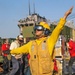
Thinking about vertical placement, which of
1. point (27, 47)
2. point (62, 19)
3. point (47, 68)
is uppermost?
point (62, 19)

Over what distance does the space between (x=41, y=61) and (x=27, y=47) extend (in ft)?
1.50

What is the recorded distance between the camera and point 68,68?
44.0 feet

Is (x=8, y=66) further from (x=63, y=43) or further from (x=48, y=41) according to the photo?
(x=48, y=41)

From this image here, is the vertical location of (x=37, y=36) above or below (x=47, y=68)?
above

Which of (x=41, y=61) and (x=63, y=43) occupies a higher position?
(x=63, y=43)

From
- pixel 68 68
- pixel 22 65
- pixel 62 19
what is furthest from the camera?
pixel 68 68

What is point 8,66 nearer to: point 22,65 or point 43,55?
point 22,65

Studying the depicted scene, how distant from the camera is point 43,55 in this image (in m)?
5.24

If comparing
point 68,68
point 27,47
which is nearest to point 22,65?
point 68,68

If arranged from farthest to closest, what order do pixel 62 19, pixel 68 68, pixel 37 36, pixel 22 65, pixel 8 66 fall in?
pixel 8 66 → pixel 68 68 → pixel 22 65 → pixel 37 36 → pixel 62 19

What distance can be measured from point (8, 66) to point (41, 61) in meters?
9.91

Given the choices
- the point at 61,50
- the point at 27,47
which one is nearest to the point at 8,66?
the point at 61,50

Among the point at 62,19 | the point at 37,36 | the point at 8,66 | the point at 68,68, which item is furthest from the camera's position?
the point at 8,66

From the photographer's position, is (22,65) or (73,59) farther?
(73,59)
